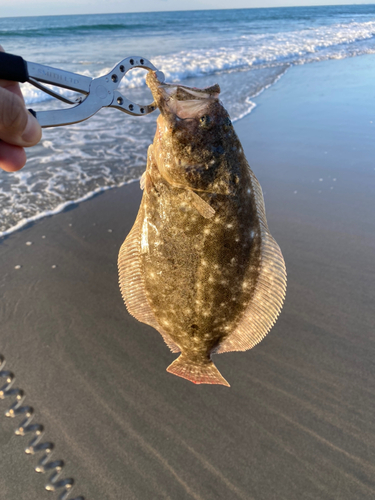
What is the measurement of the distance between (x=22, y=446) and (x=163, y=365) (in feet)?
4.66

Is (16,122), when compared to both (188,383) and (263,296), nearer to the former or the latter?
(263,296)

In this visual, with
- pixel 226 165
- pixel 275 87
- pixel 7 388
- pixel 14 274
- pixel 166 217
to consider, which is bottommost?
pixel 7 388

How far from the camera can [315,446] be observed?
2832mm

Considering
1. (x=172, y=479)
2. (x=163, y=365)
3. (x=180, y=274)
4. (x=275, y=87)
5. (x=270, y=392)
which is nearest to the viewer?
(x=180, y=274)

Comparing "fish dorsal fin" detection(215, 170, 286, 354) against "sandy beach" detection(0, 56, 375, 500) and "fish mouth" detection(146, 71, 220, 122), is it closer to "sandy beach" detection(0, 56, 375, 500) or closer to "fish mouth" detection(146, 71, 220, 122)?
"fish mouth" detection(146, 71, 220, 122)

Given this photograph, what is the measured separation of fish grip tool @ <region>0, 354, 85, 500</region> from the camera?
2.68 m

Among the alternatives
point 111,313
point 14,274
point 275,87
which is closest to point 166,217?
point 111,313

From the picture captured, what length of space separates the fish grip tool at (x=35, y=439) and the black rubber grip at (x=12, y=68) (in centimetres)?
280

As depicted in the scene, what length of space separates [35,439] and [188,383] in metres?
1.45

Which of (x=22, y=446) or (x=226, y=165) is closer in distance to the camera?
(x=226, y=165)

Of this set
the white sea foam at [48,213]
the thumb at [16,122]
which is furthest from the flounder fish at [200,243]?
the white sea foam at [48,213]

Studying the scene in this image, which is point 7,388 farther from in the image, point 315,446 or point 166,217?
point 315,446

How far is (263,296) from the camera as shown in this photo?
236 cm

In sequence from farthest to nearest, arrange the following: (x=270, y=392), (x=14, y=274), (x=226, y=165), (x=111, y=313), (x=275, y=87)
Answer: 1. (x=275, y=87)
2. (x=14, y=274)
3. (x=111, y=313)
4. (x=270, y=392)
5. (x=226, y=165)
